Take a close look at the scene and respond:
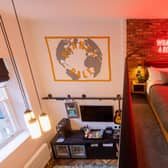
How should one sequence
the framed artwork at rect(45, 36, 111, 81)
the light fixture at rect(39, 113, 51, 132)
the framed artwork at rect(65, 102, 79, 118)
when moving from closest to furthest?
the light fixture at rect(39, 113, 51, 132) → the framed artwork at rect(45, 36, 111, 81) → the framed artwork at rect(65, 102, 79, 118)

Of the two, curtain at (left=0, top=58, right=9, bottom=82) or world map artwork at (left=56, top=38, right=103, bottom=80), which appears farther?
world map artwork at (left=56, top=38, right=103, bottom=80)

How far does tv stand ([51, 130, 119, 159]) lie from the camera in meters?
3.27

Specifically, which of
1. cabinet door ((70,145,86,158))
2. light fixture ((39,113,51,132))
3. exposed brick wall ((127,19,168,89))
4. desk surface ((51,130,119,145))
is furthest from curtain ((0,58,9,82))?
A: exposed brick wall ((127,19,168,89))

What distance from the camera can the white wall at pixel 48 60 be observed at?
3.14m

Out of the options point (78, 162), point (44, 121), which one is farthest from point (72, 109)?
point (44, 121)

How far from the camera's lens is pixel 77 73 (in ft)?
11.4

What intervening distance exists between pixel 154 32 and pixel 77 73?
6.11ft

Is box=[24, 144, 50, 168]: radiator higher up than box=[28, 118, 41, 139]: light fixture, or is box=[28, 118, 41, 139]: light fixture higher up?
box=[28, 118, 41, 139]: light fixture

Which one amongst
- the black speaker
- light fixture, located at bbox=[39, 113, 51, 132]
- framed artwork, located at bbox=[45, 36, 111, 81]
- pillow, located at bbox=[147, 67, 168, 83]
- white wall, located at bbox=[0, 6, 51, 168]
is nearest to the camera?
light fixture, located at bbox=[39, 113, 51, 132]

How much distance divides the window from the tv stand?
902 mm

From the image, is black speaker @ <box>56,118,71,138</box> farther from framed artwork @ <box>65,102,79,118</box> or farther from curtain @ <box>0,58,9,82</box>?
curtain @ <box>0,58,9,82</box>

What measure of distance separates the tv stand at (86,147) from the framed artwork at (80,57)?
130 cm

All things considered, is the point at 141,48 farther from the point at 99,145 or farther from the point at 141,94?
the point at 99,145

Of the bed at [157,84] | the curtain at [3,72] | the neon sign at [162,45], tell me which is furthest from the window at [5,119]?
the neon sign at [162,45]
